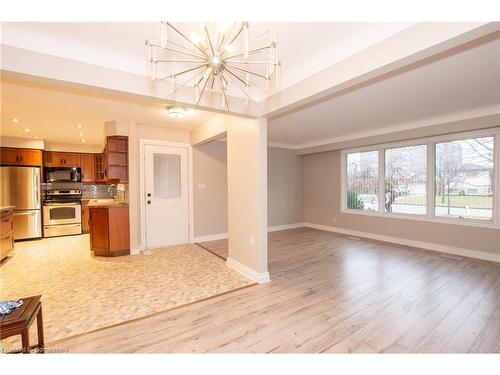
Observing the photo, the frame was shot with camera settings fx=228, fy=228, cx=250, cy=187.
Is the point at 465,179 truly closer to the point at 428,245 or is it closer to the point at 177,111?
the point at 428,245

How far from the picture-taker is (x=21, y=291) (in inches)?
111

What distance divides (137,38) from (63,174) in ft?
19.3

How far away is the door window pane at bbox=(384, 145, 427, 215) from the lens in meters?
4.74

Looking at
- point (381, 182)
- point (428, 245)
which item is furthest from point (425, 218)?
point (381, 182)

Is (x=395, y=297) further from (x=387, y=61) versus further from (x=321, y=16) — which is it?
(x=321, y=16)

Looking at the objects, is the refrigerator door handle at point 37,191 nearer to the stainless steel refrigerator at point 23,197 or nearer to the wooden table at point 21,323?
the stainless steel refrigerator at point 23,197

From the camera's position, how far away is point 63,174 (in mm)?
6113

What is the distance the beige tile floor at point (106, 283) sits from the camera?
2297 mm

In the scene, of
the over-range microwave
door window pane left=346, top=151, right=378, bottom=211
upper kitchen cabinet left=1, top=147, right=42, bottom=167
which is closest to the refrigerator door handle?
upper kitchen cabinet left=1, top=147, right=42, bottom=167

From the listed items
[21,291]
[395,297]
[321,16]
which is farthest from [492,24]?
[21,291]

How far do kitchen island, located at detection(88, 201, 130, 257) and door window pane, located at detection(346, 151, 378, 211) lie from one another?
5.36 meters

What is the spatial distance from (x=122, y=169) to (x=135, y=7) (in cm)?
357

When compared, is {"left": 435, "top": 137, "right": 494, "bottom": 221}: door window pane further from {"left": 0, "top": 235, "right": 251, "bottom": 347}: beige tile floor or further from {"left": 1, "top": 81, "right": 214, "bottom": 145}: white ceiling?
{"left": 1, "top": 81, "right": 214, "bottom": 145}: white ceiling

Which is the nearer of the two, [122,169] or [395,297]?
[395,297]
